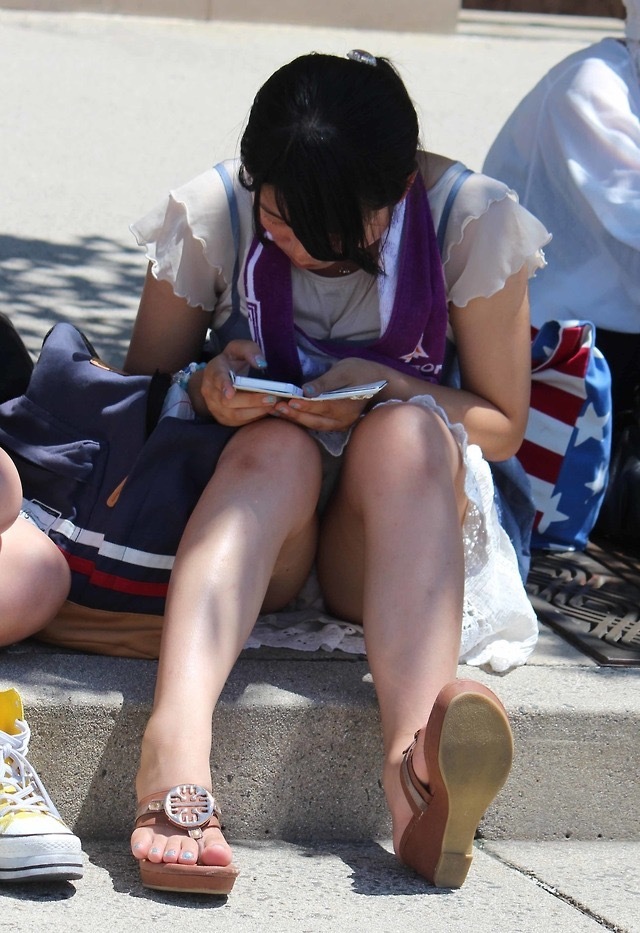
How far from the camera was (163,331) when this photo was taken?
269cm

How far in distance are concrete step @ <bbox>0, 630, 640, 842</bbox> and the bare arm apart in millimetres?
612

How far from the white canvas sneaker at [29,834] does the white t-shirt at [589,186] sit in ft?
6.38

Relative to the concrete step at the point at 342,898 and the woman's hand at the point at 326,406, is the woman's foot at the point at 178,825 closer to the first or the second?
the concrete step at the point at 342,898

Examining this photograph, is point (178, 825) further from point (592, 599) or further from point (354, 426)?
point (592, 599)

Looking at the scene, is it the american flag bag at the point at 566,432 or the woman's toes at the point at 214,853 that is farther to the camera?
the american flag bag at the point at 566,432

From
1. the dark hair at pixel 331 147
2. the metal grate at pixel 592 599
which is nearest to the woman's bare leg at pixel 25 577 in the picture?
the dark hair at pixel 331 147

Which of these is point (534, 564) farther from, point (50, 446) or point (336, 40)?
point (336, 40)

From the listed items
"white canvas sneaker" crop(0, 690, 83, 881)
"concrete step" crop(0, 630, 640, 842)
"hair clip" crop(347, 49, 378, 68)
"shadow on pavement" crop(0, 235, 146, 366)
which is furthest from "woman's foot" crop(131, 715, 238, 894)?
"shadow on pavement" crop(0, 235, 146, 366)

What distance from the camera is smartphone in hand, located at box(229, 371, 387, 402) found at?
233cm

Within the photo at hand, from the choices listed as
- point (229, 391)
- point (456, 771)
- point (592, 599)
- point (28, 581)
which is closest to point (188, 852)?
point (456, 771)

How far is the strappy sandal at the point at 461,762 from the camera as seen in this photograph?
1948 mm

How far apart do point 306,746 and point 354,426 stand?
1.91ft

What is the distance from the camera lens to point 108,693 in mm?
2307

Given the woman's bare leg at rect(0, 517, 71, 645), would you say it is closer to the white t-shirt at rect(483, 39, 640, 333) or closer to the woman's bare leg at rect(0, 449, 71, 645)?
the woman's bare leg at rect(0, 449, 71, 645)
